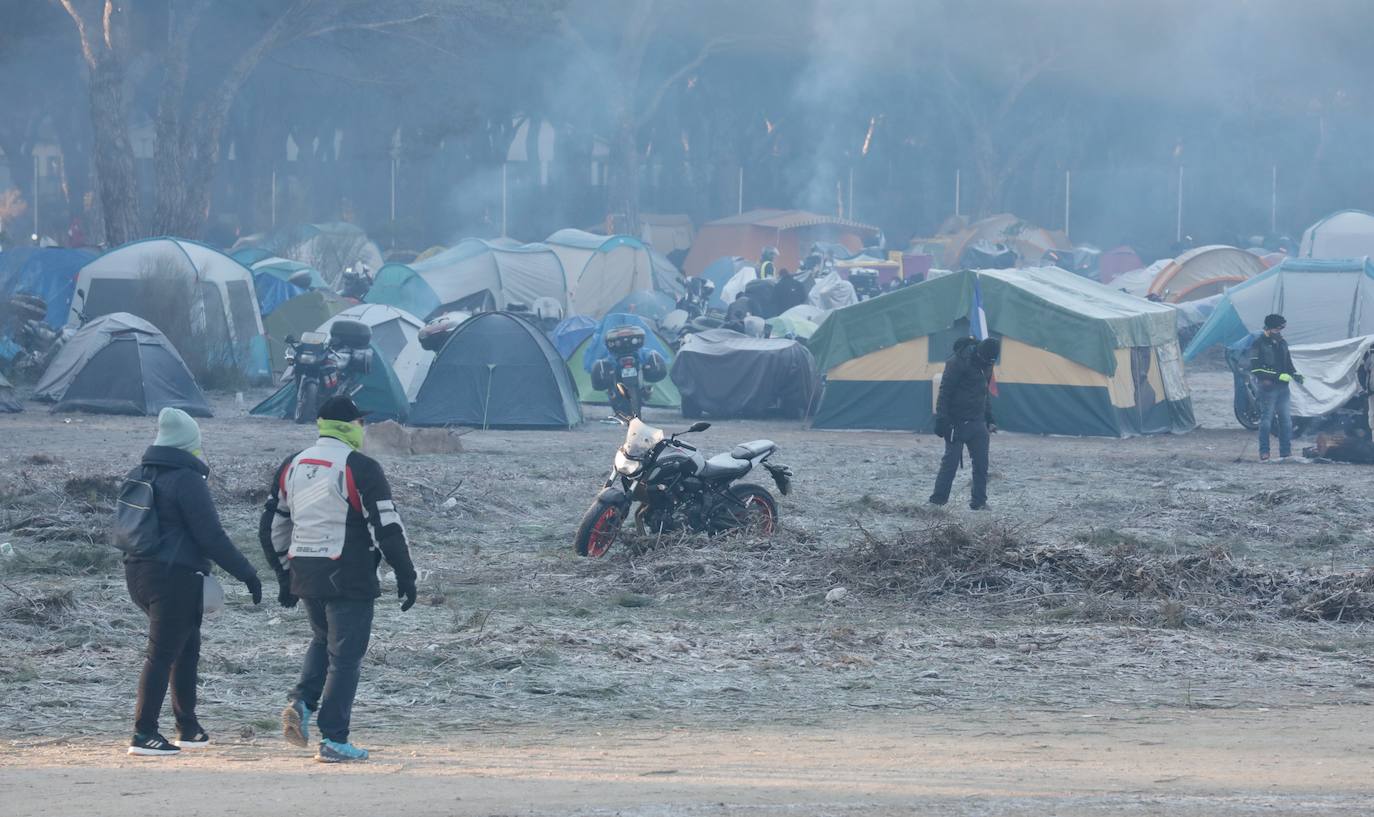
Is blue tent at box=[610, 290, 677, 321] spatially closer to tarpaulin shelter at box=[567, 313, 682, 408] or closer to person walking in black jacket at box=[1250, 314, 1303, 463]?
tarpaulin shelter at box=[567, 313, 682, 408]

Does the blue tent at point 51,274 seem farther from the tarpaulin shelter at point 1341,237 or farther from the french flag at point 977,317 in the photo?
the tarpaulin shelter at point 1341,237

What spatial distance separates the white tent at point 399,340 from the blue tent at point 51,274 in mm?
8796

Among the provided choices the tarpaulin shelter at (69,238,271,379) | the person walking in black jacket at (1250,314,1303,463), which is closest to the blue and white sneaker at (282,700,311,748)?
the person walking in black jacket at (1250,314,1303,463)

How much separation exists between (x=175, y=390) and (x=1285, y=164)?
2162 inches

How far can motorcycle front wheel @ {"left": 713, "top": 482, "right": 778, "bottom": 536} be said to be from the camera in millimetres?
10812

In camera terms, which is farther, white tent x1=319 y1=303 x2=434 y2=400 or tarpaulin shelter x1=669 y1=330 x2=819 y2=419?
white tent x1=319 y1=303 x2=434 y2=400

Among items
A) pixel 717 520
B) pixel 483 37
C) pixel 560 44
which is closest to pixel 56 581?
pixel 717 520

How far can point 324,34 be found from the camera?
36.3 metres

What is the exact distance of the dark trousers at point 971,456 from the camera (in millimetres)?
12961

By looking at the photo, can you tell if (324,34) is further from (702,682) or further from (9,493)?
(702,682)

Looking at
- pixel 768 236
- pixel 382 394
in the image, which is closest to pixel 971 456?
pixel 382 394

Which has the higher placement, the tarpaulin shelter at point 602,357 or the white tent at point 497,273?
the white tent at point 497,273

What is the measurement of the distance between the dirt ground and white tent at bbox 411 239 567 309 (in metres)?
18.2

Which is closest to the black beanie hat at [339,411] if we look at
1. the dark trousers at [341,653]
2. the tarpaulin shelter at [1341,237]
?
the dark trousers at [341,653]
